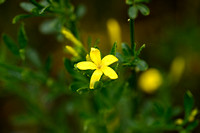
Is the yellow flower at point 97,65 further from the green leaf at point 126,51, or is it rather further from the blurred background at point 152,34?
the blurred background at point 152,34

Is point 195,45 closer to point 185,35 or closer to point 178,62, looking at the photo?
point 185,35

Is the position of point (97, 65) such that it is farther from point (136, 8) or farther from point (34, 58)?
point (34, 58)

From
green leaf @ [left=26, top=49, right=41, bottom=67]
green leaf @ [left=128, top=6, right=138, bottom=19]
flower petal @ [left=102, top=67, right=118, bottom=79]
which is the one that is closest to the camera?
flower petal @ [left=102, top=67, right=118, bottom=79]

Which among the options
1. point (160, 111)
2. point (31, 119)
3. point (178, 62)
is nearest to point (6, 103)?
point (31, 119)

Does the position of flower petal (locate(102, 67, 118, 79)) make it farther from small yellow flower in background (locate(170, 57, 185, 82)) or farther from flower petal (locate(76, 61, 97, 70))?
small yellow flower in background (locate(170, 57, 185, 82))

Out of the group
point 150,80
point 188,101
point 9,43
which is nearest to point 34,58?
point 9,43

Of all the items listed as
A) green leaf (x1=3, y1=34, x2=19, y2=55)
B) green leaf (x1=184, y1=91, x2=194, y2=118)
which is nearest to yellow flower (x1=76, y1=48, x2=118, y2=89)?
green leaf (x1=184, y1=91, x2=194, y2=118)
